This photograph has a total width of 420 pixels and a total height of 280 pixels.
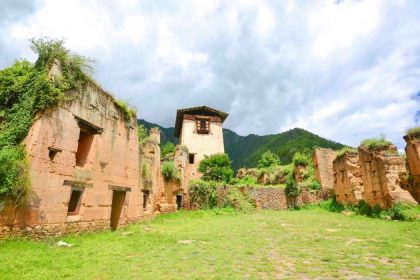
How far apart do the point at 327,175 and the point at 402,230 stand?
14.6 meters

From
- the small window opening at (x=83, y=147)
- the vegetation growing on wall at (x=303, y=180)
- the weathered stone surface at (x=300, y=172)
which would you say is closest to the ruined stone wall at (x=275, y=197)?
the vegetation growing on wall at (x=303, y=180)

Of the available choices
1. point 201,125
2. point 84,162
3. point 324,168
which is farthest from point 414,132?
point 201,125

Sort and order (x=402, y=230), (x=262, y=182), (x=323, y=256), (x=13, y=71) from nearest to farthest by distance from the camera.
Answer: (x=323, y=256), (x=13, y=71), (x=402, y=230), (x=262, y=182)

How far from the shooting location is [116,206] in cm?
1348

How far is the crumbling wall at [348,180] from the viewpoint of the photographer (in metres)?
19.2

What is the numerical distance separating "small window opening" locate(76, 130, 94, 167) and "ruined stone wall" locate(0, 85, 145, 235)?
0.16ft

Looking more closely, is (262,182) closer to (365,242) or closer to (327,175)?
(327,175)

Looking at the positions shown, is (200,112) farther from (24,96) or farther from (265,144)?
(265,144)

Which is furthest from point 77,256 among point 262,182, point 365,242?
point 262,182

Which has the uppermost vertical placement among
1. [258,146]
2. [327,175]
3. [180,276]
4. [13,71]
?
[258,146]

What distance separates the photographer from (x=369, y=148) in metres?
17.1

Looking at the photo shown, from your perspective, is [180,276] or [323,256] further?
[323,256]

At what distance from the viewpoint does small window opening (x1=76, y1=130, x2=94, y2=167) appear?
11468mm

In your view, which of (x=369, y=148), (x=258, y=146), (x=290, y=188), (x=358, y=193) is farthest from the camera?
(x=258, y=146)
